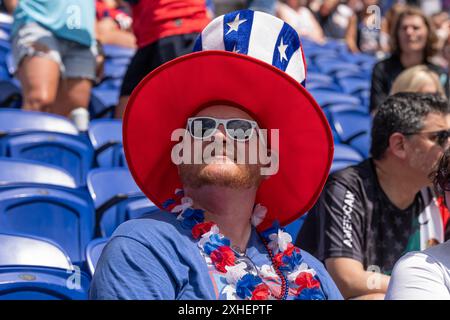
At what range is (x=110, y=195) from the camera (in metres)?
2.95

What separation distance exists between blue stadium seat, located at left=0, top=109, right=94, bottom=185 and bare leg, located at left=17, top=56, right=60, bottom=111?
0.53 ft

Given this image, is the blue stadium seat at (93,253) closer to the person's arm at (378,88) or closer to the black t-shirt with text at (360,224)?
the black t-shirt with text at (360,224)

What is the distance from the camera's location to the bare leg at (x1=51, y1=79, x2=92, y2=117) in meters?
4.13

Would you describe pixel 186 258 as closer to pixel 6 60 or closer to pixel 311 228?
pixel 311 228

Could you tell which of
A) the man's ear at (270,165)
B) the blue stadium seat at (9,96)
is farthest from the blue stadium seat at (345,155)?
the blue stadium seat at (9,96)

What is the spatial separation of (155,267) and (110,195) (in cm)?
128

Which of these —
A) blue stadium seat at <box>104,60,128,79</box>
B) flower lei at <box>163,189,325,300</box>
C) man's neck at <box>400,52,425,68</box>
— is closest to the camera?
flower lei at <box>163,189,325,300</box>

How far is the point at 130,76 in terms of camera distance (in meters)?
3.95

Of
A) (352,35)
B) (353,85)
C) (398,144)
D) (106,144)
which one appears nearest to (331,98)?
(353,85)

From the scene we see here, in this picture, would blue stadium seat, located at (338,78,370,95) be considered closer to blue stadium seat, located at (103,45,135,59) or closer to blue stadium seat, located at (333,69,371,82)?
blue stadium seat, located at (333,69,371,82)

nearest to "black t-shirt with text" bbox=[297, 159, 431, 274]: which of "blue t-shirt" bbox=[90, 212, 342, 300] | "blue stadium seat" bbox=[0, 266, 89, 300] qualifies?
"blue t-shirt" bbox=[90, 212, 342, 300]

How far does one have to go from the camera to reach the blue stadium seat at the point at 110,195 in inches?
110
